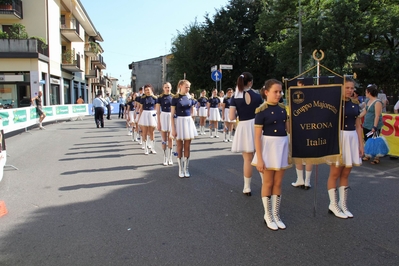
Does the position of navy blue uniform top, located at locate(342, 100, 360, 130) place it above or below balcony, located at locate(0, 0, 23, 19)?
below

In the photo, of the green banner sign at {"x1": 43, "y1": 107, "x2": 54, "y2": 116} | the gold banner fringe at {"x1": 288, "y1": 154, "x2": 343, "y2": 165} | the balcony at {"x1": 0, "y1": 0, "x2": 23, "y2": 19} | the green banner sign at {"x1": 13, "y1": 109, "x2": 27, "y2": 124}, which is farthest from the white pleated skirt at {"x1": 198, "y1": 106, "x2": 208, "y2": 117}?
the balcony at {"x1": 0, "y1": 0, "x2": 23, "y2": 19}

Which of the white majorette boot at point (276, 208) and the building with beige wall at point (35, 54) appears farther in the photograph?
the building with beige wall at point (35, 54)

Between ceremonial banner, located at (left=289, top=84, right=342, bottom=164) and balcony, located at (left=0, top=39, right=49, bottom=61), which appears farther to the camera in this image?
balcony, located at (left=0, top=39, right=49, bottom=61)

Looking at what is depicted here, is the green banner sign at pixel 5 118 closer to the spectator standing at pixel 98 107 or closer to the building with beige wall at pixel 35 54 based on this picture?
the spectator standing at pixel 98 107

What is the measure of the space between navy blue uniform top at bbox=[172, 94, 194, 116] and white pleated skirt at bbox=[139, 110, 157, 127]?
121 inches

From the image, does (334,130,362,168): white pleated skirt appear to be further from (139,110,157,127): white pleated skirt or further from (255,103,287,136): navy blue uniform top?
(139,110,157,127): white pleated skirt

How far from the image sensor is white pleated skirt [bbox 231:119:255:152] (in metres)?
6.02

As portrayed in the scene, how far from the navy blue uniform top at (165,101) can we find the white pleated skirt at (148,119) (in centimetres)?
120

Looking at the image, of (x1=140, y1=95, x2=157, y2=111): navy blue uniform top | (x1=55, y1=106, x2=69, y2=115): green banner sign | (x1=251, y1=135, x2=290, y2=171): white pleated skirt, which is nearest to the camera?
(x1=251, y1=135, x2=290, y2=171): white pleated skirt

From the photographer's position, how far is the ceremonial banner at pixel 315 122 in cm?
469

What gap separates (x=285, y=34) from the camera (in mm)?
34031

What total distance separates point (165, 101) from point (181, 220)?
4.87m

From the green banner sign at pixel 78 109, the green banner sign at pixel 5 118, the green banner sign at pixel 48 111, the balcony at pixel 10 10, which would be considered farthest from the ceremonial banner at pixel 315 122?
the balcony at pixel 10 10

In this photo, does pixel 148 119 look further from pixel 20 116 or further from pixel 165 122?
pixel 20 116
